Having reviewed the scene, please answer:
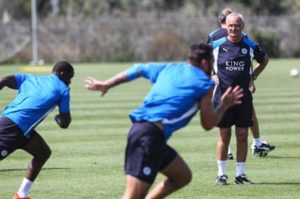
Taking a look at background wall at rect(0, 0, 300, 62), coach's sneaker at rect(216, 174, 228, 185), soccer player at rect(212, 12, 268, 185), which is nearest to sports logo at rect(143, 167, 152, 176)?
coach's sneaker at rect(216, 174, 228, 185)

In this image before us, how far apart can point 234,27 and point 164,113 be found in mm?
3910

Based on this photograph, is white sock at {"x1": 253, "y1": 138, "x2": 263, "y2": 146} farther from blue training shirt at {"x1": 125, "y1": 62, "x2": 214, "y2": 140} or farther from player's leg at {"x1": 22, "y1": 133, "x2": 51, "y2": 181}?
blue training shirt at {"x1": 125, "y1": 62, "x2": 214, "y2": 140}

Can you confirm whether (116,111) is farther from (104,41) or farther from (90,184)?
(104,41)

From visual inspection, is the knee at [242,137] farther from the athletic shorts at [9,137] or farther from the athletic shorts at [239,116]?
the athletic shorts at [9,137]

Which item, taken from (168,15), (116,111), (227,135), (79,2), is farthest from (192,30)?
(227,135)

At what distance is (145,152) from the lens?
28.4 feet

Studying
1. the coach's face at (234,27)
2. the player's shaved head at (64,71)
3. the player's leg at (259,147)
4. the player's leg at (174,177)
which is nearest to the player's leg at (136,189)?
the player's leg at (174,177)

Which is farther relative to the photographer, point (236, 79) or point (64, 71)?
point (236, 79)

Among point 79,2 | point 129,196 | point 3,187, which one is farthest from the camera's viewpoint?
point 79,2

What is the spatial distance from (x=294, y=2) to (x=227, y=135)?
227 feet

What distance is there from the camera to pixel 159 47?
192 ft

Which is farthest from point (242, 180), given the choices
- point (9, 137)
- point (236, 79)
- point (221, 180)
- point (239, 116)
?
point (9, 137)

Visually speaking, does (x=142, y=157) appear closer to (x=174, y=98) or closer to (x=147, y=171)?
(x=147, y=171)

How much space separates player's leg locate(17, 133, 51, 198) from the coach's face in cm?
317
